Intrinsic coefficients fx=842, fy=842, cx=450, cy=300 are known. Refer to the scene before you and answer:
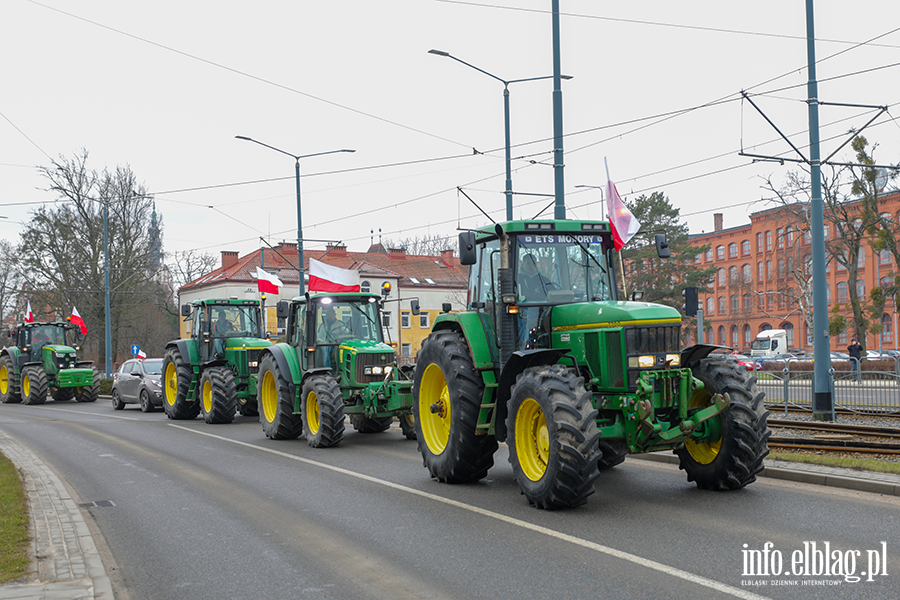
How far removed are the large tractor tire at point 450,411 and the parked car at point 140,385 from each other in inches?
688

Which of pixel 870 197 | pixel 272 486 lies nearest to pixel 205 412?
pixel 272 486

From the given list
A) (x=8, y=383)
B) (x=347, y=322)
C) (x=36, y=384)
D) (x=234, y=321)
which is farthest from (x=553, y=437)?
(x=8, y=383)

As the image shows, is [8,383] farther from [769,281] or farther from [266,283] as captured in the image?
[769,281]

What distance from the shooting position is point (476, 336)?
10.1 meters

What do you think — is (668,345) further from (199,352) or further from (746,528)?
(199,352)

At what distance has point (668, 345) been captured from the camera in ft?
29.2

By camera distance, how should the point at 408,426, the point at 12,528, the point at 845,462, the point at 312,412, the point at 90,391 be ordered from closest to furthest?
the point at 12,528, the point at 845,462, the point at 312,412, the point at 408,426, the point at 90,391

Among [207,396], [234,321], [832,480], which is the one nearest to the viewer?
[832,480]

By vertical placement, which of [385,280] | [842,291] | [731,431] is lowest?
[731,431]

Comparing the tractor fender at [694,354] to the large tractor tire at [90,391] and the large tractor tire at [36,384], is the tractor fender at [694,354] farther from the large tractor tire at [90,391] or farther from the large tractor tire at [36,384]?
the large tractor tire at [90,391]

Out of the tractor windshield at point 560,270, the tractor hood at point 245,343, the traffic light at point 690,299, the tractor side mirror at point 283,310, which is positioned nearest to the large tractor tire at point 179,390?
the tractor hood at point 245,343

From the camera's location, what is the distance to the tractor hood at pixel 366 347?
50.0 feet

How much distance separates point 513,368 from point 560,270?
1.35 meters

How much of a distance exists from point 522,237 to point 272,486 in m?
4.44
